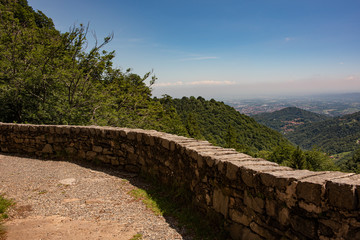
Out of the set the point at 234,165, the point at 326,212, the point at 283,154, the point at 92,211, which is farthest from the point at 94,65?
the point at 283,154

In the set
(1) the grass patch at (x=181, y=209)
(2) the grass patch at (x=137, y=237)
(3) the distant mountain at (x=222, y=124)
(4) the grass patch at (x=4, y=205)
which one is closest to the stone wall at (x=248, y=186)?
(1) the grass patch at (x=181, y=209)

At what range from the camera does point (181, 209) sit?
155 inches

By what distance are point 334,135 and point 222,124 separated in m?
67.5

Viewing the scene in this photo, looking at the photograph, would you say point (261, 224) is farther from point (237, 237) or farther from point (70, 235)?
point (70, 235)

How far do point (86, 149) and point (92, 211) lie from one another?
310cm

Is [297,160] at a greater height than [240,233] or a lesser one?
lesser

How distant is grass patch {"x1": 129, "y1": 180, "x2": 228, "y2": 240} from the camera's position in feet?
10.6

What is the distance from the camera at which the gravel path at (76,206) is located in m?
3.21

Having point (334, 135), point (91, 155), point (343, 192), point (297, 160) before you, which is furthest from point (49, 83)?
point (334, 135)

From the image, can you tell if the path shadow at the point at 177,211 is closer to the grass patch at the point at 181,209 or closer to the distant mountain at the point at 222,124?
the grass patch at the point at 181,209

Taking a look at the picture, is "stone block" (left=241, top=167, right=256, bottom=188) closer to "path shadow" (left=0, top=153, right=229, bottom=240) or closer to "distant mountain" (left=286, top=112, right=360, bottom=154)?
"path shadow" (left=0, top=153, right=229, bottom=240)

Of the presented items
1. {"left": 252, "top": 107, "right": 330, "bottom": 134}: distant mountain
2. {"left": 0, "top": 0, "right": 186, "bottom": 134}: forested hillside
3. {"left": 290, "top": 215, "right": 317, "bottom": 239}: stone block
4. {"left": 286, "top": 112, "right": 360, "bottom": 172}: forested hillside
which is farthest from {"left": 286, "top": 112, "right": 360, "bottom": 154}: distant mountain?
{"left": 290, "top": 215, "right": 317, "bottom": 239}: stone block

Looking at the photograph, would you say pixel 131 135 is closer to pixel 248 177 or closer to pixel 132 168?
pixel 132 168

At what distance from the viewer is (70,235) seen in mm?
3125
